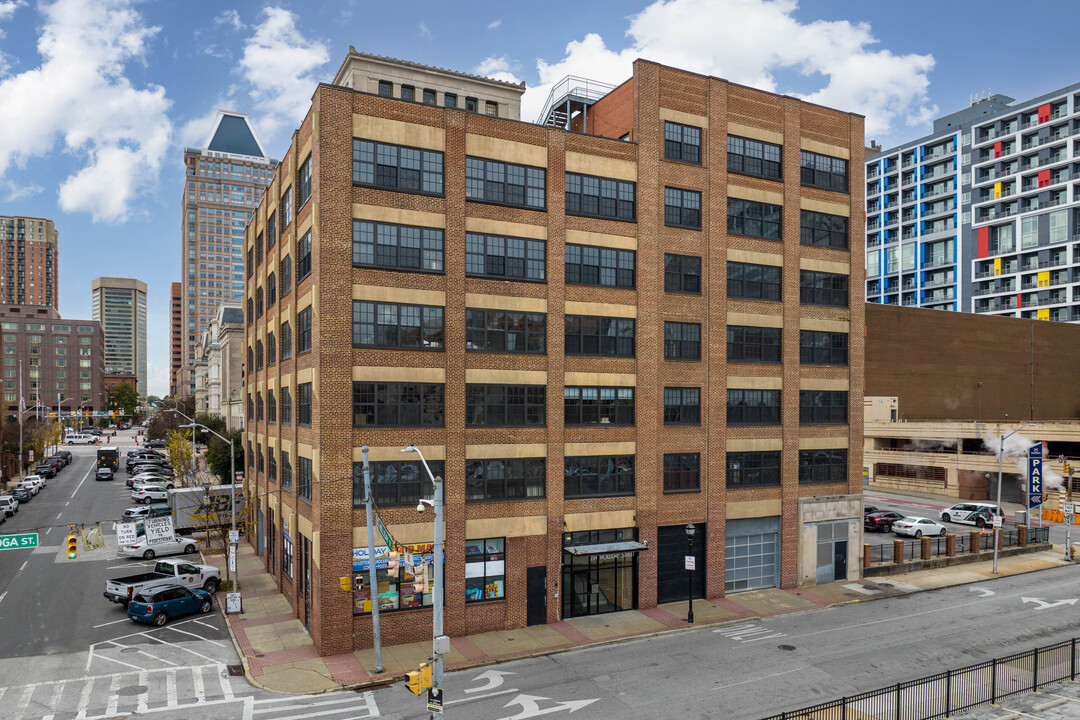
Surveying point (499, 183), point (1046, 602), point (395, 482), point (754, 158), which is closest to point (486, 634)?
point (395, 482)

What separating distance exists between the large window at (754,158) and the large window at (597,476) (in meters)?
15.6

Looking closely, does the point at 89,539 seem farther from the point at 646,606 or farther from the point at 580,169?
the point at 580,169

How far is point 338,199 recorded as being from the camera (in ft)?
89.1

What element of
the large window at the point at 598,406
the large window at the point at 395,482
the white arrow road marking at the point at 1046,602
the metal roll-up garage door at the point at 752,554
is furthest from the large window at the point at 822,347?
the large window at the point at 395,482

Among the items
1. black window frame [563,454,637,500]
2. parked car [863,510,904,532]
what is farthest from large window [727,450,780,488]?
parked car [863,510,904,532]

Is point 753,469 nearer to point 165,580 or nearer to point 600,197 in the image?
point 600,197

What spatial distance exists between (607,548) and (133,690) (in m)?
17.9

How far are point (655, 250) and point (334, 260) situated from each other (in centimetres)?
1448

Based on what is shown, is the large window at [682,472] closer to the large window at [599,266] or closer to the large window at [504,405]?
the large window at [504,405]

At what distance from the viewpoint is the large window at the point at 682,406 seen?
33406 millimetres

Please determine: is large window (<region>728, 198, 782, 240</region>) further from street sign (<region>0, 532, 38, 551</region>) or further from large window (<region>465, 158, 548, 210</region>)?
street sign (<region>0, 532, 38, 551</region>)

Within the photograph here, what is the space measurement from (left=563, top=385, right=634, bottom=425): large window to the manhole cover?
58.5ft

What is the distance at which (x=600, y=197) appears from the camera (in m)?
32.2

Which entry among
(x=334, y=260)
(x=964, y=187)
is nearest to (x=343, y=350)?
(x=334, y=260)
